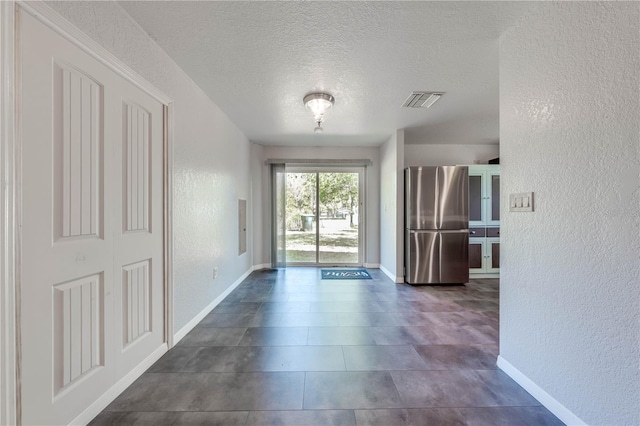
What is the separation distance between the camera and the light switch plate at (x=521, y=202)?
155 cm

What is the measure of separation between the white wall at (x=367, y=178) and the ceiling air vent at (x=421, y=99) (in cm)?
200

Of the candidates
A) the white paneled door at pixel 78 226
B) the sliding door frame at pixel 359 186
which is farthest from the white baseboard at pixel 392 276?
the white paneled door at pixel 78 226

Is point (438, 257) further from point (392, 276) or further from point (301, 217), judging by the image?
point (301, 217)

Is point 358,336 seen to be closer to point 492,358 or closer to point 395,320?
point 395,320

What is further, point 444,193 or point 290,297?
point 444,193

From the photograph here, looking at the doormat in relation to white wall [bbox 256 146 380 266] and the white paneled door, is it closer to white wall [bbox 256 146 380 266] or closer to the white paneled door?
white wall [bbox 256 146 380 266]

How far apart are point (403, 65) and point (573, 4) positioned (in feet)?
3.50

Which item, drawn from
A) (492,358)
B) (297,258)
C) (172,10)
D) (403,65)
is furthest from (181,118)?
(297,258)

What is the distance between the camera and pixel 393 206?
4.18m

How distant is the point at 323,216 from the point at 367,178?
118 cm

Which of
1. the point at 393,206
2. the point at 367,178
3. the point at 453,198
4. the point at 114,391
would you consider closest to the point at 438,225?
the point at 453,198

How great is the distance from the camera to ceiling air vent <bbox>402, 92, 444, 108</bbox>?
2717 millimetres

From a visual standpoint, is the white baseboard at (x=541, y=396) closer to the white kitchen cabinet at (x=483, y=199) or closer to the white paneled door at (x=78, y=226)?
the white paneled door at (x=78, y=226)

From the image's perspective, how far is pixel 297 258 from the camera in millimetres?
5258
